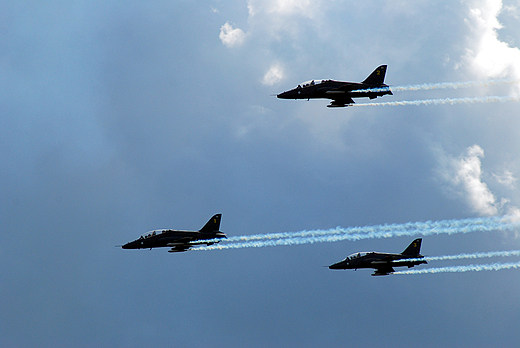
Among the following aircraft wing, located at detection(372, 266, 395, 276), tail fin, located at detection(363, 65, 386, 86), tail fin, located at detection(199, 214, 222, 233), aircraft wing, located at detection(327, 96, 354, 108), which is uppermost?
tail fin, located at detection(363, 65, 386, 86)

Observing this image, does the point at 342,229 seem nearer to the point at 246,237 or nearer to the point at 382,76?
the point at 246,237

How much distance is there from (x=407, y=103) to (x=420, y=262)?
19.5 metres

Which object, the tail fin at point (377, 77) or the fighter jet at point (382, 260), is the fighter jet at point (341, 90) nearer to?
the tail fin at point (377, 77)

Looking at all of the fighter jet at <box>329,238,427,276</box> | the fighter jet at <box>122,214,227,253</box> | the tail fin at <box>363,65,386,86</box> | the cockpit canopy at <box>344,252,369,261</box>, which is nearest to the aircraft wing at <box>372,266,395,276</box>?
the fighter jet at <box>329,238,427,276</box>

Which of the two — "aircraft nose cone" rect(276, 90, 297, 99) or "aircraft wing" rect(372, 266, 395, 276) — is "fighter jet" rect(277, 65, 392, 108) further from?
"aircraft wing" rect(372, 266, 395, 276)

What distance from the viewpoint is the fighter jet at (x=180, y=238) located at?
7306 centimetres

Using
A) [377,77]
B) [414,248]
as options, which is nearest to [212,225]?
[414,248]

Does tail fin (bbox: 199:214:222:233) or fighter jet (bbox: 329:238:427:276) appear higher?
tail fin (bbox: 199:214:222:233)

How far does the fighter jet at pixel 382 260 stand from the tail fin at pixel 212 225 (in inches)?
611

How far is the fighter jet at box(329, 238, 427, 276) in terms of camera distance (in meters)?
72.0

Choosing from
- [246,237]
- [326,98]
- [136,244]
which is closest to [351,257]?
[246,237]

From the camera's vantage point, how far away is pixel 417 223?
67.4 m

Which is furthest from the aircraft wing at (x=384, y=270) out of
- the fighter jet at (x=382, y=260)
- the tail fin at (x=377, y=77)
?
the tail fin at (x=377, y=77)

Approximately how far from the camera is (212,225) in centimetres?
7488
